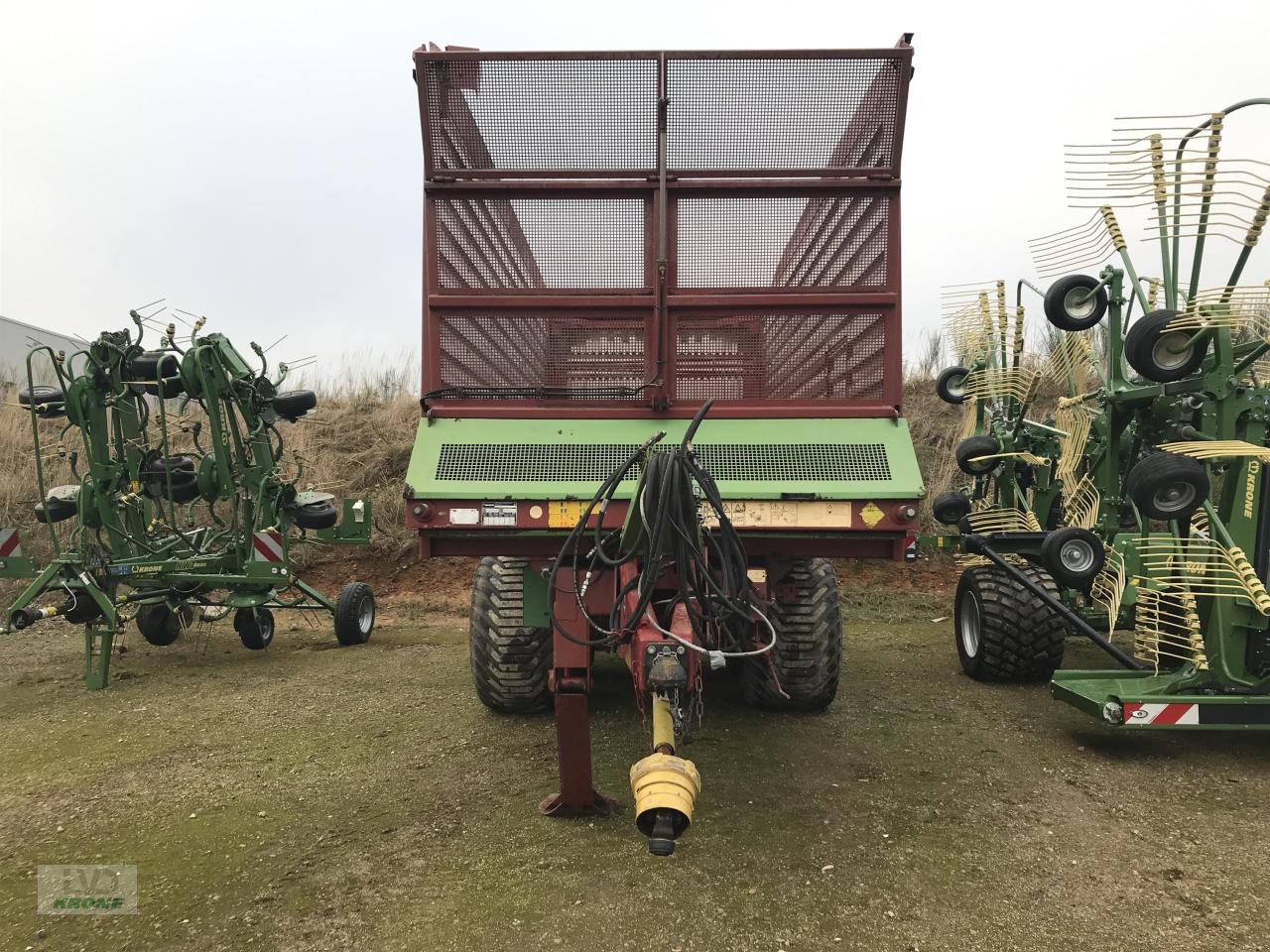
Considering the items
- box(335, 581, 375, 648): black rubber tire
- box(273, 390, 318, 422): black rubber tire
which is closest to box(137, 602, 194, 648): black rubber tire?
box(335, 581, 375, 648): black rubber tire

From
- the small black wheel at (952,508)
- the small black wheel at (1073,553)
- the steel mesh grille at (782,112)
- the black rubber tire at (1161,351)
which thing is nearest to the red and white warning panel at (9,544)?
the steel mesh grille at (782,112)

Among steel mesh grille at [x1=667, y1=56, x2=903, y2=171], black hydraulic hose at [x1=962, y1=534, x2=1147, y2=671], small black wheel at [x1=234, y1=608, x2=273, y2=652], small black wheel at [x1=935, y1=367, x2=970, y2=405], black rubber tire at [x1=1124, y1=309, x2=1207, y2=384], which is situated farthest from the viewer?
small black wheel at [x1=935, y1=367, x2=970, y2=405]

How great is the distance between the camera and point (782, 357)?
413 cm

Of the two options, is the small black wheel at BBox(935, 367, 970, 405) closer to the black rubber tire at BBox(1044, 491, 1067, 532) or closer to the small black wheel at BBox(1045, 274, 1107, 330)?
the black rubber tire at BBox(1044, 491, 1067, 532)

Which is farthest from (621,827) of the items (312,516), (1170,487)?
(312,516)

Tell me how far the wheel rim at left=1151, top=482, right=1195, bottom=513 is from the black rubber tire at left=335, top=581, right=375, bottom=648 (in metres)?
6.37

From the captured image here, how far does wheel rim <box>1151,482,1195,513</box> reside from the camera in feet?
13.4

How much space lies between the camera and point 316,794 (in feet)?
13.4

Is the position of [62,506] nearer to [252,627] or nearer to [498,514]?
[252,627]

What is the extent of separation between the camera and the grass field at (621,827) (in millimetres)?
2865

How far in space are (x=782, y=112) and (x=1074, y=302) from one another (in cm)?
240

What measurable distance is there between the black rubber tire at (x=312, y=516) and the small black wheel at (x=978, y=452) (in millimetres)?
5468

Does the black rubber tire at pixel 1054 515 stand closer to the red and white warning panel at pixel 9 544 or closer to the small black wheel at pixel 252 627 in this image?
the small black wheel at pixel 252 627

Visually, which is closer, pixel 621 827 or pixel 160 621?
pixel 621 827
